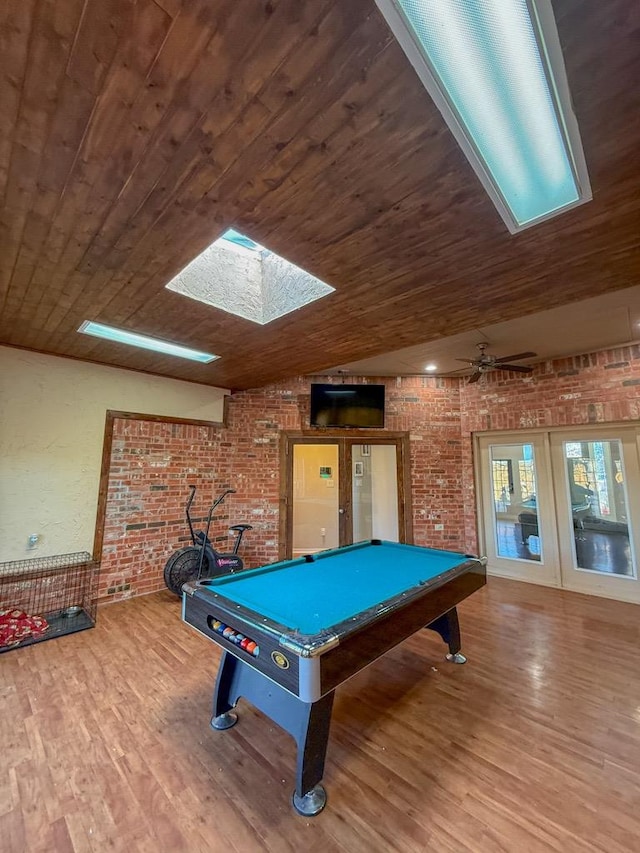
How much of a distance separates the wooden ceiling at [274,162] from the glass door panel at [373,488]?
2.84 meters

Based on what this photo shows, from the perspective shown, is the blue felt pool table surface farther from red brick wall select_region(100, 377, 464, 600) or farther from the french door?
the french door

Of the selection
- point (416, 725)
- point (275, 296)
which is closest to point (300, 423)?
point (275, 296)

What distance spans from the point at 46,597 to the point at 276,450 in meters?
2.98

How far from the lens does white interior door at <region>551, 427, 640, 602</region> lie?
157 inches

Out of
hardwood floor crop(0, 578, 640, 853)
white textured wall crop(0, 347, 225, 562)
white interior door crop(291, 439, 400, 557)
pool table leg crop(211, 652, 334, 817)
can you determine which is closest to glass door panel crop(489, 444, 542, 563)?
white interior door crop(291, 439, 400, 557)

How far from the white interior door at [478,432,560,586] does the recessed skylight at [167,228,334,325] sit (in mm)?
3801

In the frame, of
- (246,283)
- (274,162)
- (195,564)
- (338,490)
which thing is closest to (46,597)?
(195,564)

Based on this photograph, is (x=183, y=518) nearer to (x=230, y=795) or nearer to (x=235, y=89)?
(x=230, y=795)

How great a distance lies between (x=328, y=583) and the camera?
2.26 metres

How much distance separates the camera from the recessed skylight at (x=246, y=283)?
2.43 meters

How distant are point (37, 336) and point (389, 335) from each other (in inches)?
128

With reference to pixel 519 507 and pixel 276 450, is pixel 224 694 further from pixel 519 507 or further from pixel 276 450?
pixel 519 507

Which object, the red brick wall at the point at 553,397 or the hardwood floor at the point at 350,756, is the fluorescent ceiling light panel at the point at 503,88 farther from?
the red brick wall at the point at 553,397

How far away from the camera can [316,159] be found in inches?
54.1
